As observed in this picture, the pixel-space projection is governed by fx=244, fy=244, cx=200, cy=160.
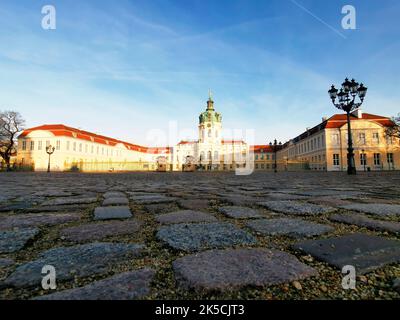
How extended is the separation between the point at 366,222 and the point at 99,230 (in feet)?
6.21

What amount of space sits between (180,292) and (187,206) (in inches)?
72.5

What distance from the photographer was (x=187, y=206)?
266 cm

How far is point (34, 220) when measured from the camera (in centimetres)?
196

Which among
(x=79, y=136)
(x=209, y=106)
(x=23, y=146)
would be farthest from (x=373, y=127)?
(x=23, y=146)

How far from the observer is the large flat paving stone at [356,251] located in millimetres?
1030

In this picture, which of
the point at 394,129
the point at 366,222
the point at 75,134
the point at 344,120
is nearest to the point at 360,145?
the point at 344,120

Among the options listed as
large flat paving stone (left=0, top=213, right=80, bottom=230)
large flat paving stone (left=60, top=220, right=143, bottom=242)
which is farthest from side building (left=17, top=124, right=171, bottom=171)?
large flat paving stone (left=60, top=220, right=143, bottom=242)

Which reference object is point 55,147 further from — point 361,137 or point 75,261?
→ point 361,137

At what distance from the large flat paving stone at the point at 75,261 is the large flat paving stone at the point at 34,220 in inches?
30.0

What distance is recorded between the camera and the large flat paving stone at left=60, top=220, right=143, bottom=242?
1493 mm

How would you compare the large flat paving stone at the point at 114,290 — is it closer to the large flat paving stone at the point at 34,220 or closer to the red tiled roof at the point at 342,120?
the large flat paving stone at the point at 34,220

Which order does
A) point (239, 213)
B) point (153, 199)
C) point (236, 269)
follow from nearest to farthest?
point (236, 269) < point (239, 213) < point (153, 199)

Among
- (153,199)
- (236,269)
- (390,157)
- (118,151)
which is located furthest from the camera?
(118,151)
